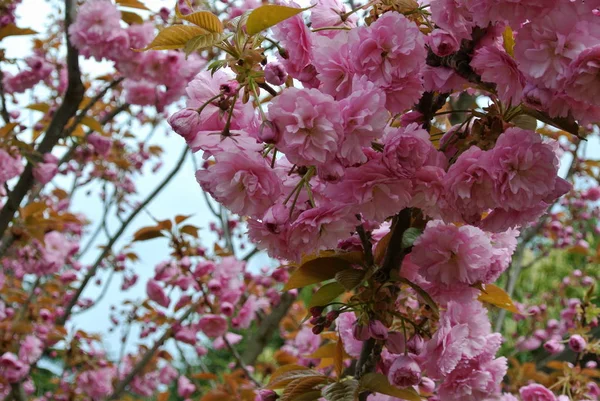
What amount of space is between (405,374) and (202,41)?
1.79 ft

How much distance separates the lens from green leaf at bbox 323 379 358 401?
2.82 ft

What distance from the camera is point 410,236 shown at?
2.72 ft

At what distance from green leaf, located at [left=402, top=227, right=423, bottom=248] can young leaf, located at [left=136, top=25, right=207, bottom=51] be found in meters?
0.38

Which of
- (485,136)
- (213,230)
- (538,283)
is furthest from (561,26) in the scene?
(538,283)

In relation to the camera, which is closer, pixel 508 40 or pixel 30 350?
pixel 508 40

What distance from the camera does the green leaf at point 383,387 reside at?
867 mm

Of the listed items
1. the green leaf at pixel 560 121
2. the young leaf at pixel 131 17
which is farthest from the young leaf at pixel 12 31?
the green leaf at pixel 560 121

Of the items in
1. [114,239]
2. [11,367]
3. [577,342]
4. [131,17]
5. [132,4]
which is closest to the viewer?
[577,342]

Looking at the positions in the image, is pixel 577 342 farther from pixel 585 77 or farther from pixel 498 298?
pixel 585 77

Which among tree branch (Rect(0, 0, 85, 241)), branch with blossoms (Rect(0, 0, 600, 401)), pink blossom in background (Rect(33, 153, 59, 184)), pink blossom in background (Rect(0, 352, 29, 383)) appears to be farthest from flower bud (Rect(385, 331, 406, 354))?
pink blossom in background (Rect(0, 352, 29, 383))

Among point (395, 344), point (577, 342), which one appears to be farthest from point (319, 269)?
point (577, 342)

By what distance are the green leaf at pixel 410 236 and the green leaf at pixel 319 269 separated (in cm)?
10

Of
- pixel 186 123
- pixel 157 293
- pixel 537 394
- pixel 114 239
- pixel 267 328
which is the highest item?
pixel 114 239

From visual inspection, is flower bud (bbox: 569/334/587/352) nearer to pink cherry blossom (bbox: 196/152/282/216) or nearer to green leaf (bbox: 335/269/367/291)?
green leaf (bbox: 335/269/367/291)
